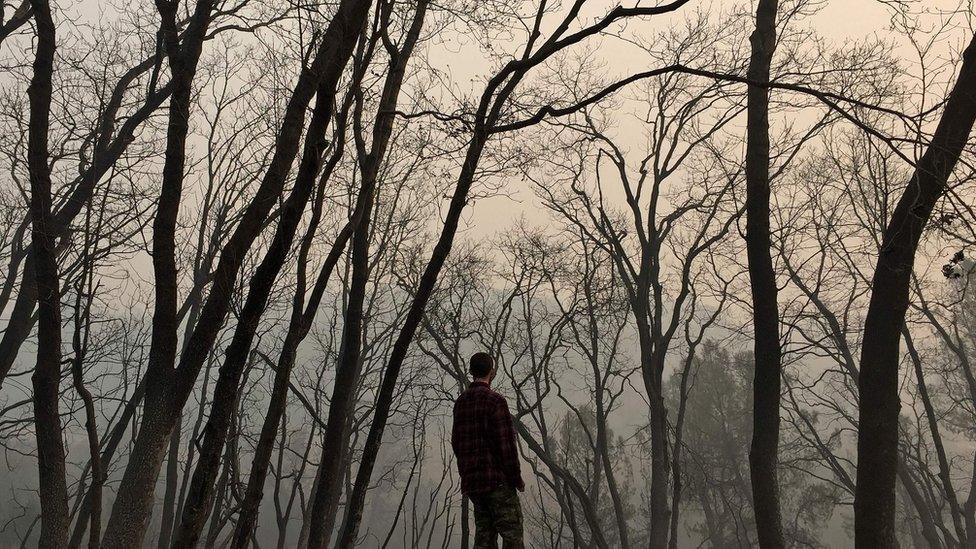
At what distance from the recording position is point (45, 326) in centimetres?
470

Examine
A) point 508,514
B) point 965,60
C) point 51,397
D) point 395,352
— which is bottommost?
point 508,514

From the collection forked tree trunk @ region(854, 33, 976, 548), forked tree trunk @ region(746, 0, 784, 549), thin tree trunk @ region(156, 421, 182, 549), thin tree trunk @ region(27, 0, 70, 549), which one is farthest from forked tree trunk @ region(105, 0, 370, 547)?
thin tree trunk @ region(156, 421, 182, 549)

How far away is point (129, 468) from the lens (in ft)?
13.3

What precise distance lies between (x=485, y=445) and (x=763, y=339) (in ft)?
10.2

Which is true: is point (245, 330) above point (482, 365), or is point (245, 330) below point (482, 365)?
below

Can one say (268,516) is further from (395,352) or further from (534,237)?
(395,352)

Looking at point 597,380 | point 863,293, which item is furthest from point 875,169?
point 597,380

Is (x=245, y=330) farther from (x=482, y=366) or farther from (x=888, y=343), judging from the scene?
(x=888, y=343)

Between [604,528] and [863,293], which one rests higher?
[863,293]

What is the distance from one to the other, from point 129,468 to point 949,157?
19.5 ft

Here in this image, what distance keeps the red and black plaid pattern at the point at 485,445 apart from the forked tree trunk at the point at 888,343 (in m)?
2.72

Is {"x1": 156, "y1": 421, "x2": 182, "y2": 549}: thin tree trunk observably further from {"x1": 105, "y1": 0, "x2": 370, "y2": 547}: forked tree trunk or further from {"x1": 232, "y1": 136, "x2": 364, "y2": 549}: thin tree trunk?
{"x1": 232, "y1": 136, "x2": 364, "y2": 549}: thin tree trunk

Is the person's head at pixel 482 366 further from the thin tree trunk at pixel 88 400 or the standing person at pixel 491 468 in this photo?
the thin tree trunk at pixel 88 400

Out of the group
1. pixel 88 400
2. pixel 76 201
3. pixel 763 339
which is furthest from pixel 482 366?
pixel 76 201
